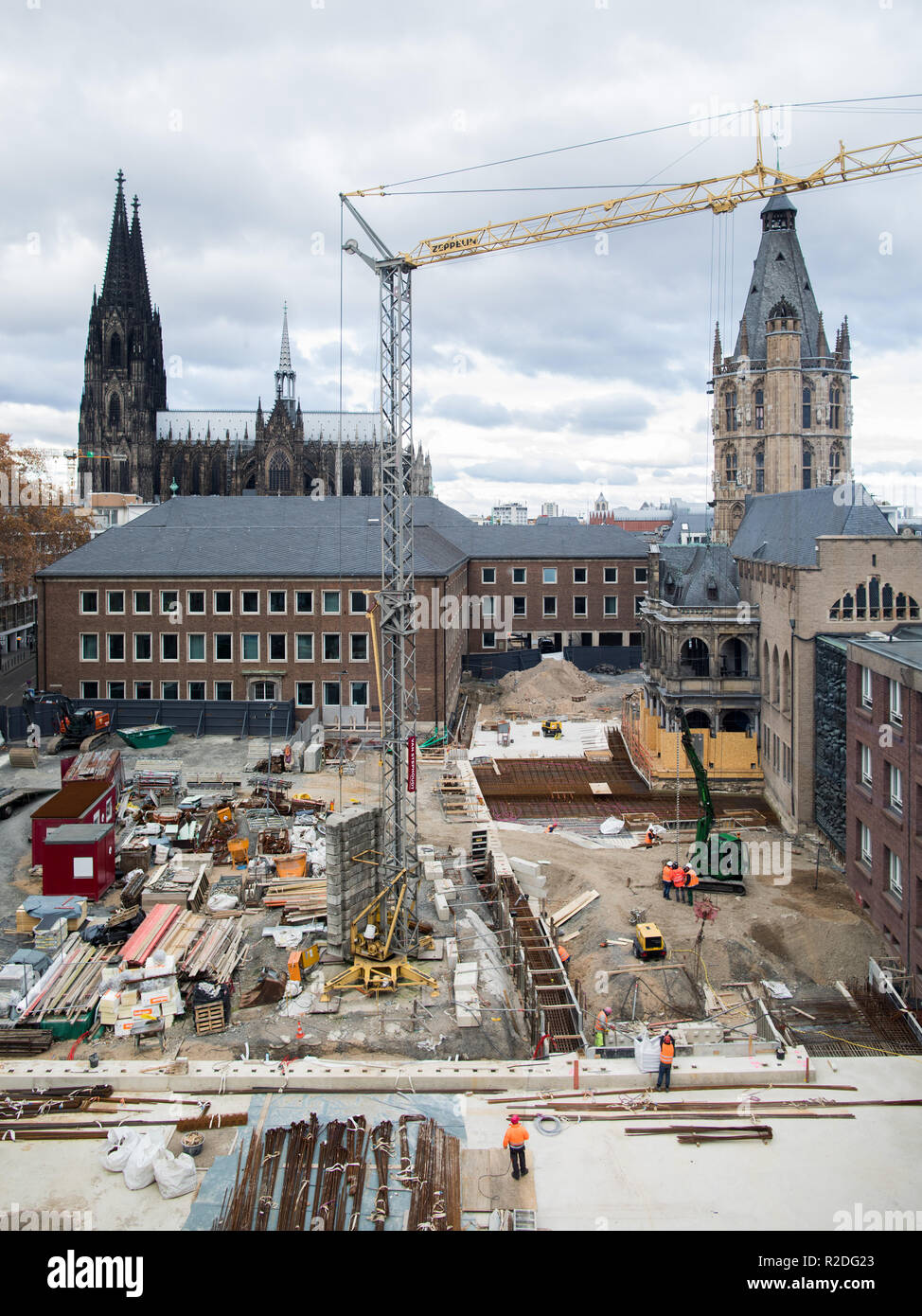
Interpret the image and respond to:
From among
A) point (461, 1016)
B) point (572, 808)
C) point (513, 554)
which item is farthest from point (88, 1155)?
point (513, 554)

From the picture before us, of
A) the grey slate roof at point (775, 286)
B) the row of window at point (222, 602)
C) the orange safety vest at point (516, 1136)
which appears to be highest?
the grey slate roof at point (775, 286)

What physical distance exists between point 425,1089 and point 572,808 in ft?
81.4

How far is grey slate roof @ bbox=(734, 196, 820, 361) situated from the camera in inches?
3103

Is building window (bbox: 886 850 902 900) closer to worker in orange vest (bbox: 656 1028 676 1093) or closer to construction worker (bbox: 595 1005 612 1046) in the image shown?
construction worker (bbox: 595 1005 612 1046)

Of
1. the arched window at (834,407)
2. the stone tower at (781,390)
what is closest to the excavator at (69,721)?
the stone tower at (781,390)

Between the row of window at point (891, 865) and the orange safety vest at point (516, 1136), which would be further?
the row of window at point (891, 865)

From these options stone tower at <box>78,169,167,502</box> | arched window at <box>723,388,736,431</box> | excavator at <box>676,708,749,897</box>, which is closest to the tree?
stone tower at <box>78,169,167,502</box>

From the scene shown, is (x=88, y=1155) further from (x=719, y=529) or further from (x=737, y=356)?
(x=737, y=356)

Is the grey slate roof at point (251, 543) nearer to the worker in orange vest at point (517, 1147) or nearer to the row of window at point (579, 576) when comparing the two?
the row of window at point (579, 576)

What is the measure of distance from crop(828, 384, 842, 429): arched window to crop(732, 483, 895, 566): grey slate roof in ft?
Answer: 93.1

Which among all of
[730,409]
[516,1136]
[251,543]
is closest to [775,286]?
[730,409]

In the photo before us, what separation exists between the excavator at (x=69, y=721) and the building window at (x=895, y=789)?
36.0 meters

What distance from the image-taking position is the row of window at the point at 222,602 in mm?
54250

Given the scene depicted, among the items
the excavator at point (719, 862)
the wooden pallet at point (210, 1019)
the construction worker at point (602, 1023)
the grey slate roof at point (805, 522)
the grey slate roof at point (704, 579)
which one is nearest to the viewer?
the wooden pallet at point (210, 1019)
